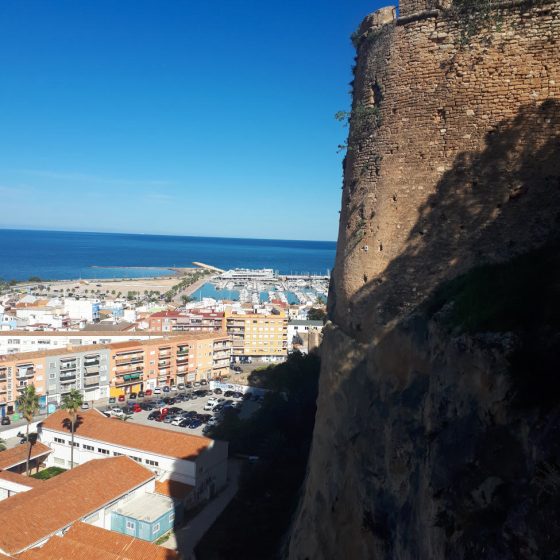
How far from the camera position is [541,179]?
983cm

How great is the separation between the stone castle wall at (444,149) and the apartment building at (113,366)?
40.7 metres

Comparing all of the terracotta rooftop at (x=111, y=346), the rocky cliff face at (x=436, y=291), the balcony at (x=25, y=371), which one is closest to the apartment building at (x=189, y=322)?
the terracotta rooftop at (x=111, y=346)

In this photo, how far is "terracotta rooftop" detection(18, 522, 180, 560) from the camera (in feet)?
65.7

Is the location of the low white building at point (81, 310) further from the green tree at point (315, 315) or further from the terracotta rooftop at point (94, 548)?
the terracotta rooftop at point (94, 548)

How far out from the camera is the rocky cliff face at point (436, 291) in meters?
→ 6.96

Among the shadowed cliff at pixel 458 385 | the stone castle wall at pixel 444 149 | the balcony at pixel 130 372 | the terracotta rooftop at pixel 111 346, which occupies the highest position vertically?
the stone castle wall at pixel 444 149

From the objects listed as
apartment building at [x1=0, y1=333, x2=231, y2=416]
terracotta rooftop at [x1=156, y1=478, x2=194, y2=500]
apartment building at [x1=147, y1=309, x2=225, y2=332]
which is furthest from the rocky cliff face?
apartment building at [x1=147, y1=309, x2=225, y2=332]

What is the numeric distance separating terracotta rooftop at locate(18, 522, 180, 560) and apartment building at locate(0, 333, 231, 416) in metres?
26.5

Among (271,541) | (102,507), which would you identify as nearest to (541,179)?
(271,541)

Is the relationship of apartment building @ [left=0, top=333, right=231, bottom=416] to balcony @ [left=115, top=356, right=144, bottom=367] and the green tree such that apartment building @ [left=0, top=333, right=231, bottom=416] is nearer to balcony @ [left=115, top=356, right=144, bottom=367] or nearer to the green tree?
balcony @ [left=115, top=356, right=144, bottom=367]

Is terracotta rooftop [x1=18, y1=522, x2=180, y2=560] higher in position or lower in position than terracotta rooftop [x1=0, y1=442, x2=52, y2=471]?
higher

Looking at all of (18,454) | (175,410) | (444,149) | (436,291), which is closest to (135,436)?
(18,454)

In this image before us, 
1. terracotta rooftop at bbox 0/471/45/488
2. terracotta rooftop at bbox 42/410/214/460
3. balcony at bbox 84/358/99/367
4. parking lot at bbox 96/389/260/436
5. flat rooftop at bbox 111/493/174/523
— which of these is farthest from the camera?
balcony at bbox 84/358/99/367

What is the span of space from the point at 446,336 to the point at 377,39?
755 centimetres
